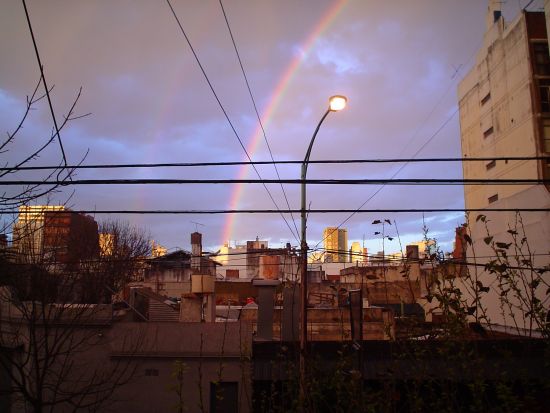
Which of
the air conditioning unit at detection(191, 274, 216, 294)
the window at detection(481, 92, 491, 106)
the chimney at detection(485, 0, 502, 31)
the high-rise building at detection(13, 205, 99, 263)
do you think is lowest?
the air conditioning unit at detection(191, 274, 216, 294)

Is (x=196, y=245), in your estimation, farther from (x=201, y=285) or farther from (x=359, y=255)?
(x=359, y=255)

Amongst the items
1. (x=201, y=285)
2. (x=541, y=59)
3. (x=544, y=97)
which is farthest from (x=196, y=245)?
(x=541, y=59)

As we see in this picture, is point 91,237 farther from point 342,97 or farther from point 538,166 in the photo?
point 538,166

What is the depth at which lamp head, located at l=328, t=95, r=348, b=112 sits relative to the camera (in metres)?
10.0

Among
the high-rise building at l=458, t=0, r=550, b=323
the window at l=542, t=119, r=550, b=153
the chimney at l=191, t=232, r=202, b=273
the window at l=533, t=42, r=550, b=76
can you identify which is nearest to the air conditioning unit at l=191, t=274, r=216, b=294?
the high-rise building at l=458, t=0, r=550, b=323

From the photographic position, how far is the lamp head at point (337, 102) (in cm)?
1003

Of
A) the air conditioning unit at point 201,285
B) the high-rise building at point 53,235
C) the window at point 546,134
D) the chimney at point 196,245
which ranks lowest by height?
the air conditioning unit at point 201,285

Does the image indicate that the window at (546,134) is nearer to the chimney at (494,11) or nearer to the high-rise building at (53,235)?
the chimney at (494,11)

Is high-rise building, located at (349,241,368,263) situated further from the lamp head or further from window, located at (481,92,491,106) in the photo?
window, located at (481,92,491,106)

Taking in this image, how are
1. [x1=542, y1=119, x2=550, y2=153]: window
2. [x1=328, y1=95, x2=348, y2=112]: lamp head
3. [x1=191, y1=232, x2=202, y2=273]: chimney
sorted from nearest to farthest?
[x1=328, y1=95, x2=348, y2=112]: lamp head → [x1=542, y1=119, x2=550, y2=153]: window → [x1=191, y1=232, x2=202, y2=273]: chimney

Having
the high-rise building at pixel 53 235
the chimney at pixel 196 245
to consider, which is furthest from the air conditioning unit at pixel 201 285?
the chimney at pixel 196 245

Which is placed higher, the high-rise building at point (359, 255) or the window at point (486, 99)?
the window at point (486, 99)

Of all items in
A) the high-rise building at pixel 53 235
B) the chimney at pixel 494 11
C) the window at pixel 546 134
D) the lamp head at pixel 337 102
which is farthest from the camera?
the chimney at pixel 494 11

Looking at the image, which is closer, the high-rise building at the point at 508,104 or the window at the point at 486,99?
the high-rise building at the point at 508,104
